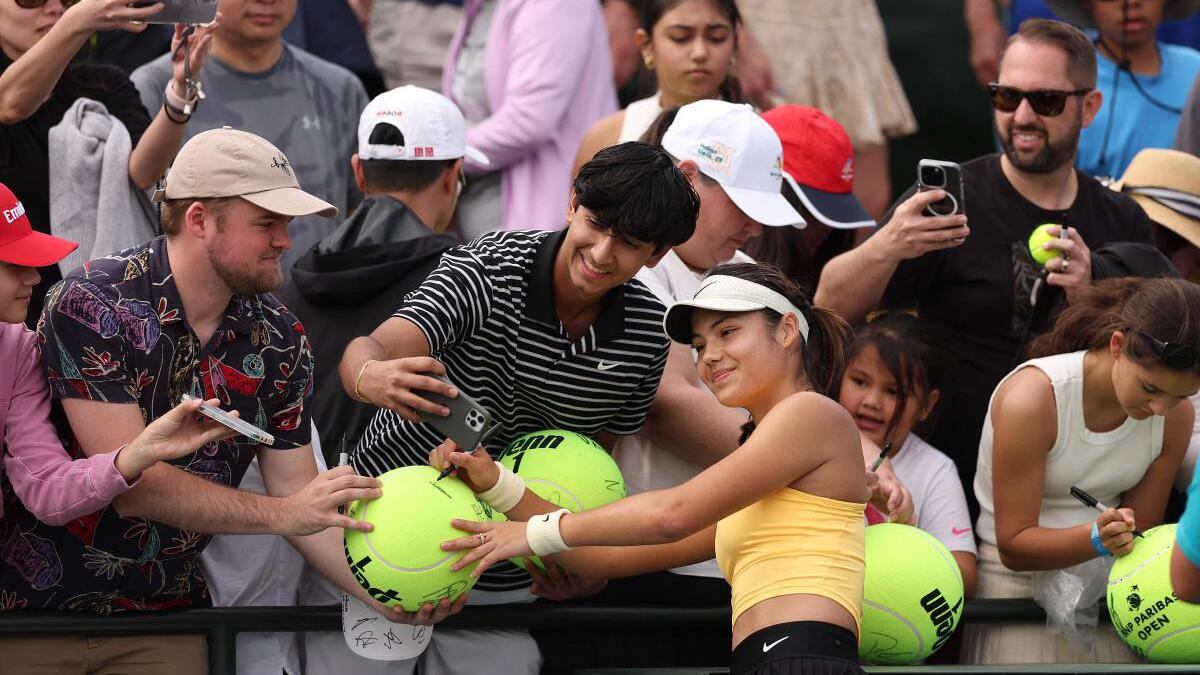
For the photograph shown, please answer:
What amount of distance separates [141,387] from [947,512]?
244 cm

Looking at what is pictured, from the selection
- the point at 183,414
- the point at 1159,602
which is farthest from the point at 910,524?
the point at 183,414

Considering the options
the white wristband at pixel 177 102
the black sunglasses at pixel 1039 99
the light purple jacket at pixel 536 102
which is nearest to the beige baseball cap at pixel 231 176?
the white wristband at pixel 177 102

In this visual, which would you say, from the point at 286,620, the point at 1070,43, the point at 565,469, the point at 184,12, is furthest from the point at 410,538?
the point at 1070,43

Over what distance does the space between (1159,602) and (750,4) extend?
3858 millimetres

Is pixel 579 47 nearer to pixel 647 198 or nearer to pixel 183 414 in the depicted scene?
pixel 647 198

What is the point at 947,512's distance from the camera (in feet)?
16.6

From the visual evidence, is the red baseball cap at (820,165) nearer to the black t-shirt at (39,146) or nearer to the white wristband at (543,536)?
the white wristband at (543,536)

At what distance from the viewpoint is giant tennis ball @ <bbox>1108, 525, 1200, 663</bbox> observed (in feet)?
14.6

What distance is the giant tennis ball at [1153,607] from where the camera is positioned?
4461 millimetres

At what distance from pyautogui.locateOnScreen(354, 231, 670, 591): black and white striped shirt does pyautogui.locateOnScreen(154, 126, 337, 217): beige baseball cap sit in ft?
1.32

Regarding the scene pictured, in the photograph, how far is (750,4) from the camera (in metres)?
7.51

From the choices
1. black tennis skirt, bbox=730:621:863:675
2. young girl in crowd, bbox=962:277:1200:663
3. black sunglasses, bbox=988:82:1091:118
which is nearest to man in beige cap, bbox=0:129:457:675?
black tennis skirt, bbox=730:621:863:675

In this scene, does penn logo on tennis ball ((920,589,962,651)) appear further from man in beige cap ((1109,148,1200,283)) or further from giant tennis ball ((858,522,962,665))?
man in beige cap ((1109,148,1200,283))

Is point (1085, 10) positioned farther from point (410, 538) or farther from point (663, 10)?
point (410, 538)
